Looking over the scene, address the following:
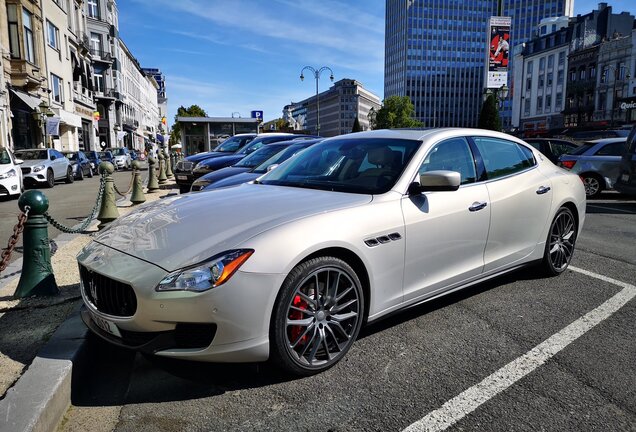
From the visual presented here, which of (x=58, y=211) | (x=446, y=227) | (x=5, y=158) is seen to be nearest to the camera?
→ (x=446, y=227)

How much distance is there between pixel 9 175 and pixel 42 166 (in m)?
4.44

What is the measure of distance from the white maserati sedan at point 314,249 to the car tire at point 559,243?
0.39 m

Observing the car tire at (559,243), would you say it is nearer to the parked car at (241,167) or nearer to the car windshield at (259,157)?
the parked car at (241,167)

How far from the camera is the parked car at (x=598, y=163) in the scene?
11969 mm

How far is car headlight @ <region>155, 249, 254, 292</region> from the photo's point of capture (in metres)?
2.54

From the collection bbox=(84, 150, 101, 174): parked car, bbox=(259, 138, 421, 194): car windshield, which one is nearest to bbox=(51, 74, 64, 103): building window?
bbox=(84, 150, 101, 174): parked car

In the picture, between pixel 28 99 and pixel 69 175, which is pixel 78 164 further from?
pixel 28 99

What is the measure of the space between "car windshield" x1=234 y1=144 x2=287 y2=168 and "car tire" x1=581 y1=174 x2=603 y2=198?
309 inches

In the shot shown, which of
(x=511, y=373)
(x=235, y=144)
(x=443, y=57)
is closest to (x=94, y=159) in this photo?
(x=235, y=144)

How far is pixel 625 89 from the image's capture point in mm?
51750

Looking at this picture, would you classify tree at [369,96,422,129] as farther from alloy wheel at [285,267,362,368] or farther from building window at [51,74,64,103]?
alloy wheel at [285,267,362,368]

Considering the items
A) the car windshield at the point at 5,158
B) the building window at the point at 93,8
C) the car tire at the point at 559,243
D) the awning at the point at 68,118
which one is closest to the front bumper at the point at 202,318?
the car tire at the point at 559,243

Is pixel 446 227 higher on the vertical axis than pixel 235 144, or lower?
lower

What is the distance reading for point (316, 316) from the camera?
9.61ft
